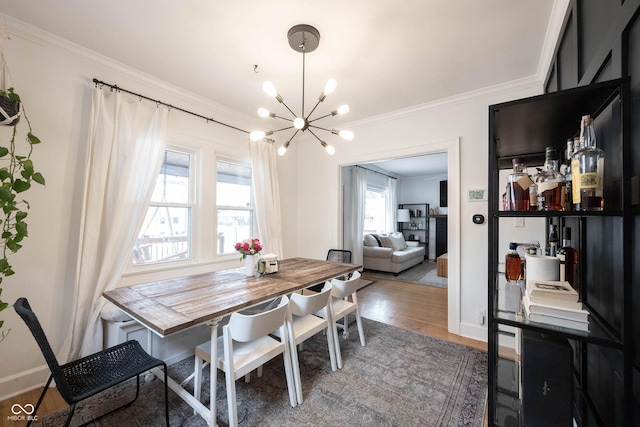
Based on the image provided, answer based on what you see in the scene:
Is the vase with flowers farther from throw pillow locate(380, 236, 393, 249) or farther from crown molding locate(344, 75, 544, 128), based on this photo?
throw pillow locate(380, 236, 393, 249)

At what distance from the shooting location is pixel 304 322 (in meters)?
2.12

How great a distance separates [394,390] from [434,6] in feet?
8.80

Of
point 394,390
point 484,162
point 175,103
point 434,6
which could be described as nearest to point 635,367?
point 394,390

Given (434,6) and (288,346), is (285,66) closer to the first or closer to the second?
(434,6)

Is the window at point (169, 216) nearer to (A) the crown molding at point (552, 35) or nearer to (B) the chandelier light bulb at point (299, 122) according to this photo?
(B) the chandelier light bulb at point (299, 122)

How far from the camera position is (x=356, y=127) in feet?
12.0

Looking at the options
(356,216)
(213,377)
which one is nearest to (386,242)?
(356,216)

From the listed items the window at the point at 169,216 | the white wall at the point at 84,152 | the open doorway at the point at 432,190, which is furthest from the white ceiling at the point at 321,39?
the window at the point at 169,216

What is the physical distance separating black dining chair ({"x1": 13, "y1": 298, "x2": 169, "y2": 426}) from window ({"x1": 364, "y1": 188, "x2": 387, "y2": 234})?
5728mm

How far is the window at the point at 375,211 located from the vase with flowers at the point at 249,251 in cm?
483

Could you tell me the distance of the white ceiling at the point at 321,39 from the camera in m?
1.66

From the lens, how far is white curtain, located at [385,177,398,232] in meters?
7.56

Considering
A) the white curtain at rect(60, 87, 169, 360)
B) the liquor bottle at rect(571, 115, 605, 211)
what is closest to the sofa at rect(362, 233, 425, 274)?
the white curtain at rect(60, 87, 169, 360)

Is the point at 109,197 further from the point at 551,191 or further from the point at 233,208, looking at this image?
the point at 551,191
